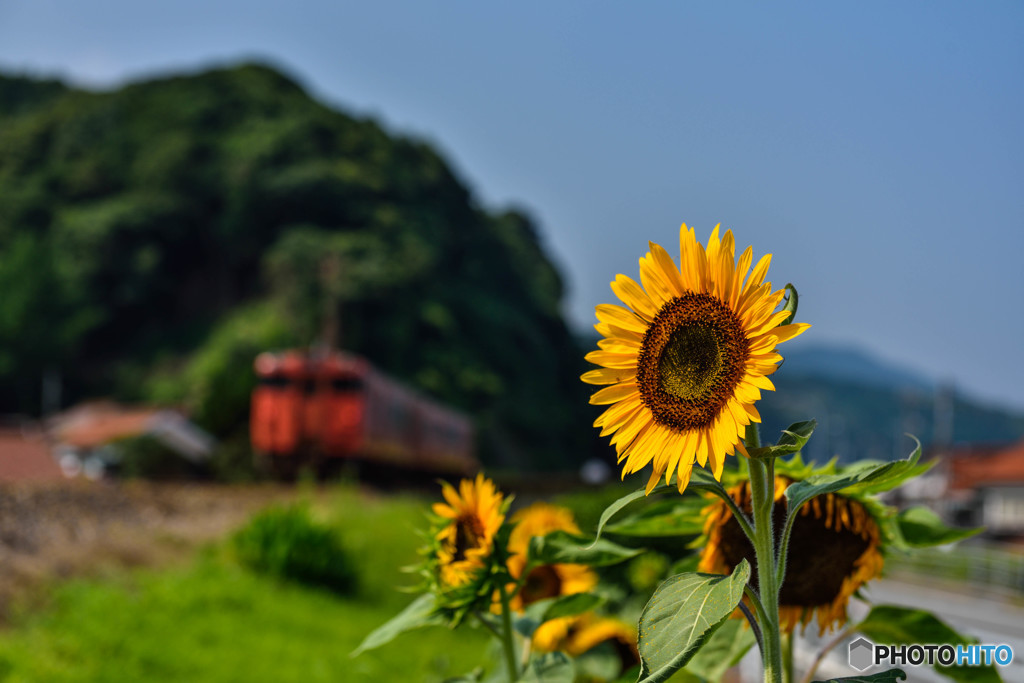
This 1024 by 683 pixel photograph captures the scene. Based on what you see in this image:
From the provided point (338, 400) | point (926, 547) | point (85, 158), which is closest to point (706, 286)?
point (926, 547)

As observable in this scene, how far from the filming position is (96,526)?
35.0 feet

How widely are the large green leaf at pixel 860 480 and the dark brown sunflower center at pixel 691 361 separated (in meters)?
0.16

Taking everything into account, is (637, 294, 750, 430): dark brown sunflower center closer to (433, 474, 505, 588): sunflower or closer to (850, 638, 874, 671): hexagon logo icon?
(433, 474, 505, 588): sunflower

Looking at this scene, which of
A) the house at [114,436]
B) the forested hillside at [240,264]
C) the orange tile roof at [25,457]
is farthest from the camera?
the forested hillside at [240,264]

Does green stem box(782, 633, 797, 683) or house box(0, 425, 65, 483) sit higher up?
green stem box(782, 633, 797, 683)

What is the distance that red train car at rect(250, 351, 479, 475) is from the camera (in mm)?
21766

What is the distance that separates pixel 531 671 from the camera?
1.42 meters

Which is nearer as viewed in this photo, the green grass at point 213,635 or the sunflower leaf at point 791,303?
the sunflower leaf at point 791,303

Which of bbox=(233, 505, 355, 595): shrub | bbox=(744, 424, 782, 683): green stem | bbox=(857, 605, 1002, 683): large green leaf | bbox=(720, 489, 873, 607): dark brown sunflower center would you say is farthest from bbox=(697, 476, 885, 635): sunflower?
bbox=(233, 505, 355, 595): shrub

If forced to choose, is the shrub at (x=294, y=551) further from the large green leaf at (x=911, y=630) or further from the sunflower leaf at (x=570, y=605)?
the large green leaf at (x=911, y=630)

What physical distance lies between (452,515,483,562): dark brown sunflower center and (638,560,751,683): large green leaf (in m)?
0.47

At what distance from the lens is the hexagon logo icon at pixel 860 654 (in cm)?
204

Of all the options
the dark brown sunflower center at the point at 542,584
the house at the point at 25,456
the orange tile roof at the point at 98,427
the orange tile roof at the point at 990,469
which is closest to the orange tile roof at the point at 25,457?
the house at the point at 25,456

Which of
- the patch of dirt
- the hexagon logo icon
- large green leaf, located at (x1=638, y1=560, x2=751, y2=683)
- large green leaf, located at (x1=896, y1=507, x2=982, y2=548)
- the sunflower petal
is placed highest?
the sunflower petal
